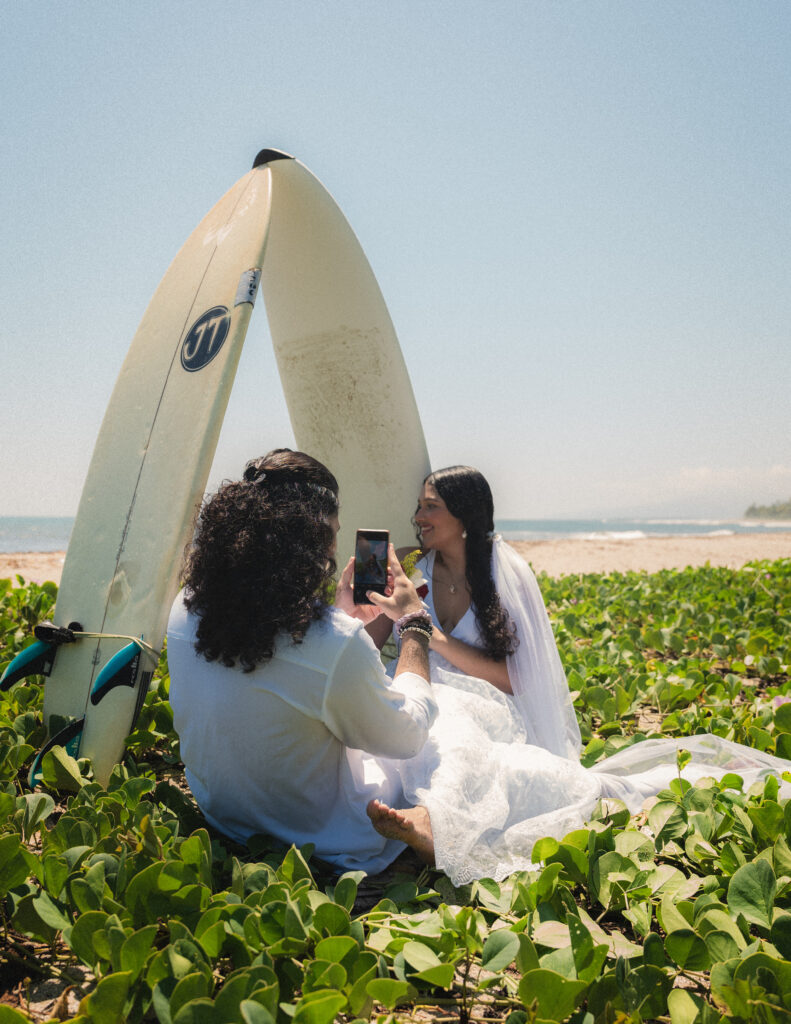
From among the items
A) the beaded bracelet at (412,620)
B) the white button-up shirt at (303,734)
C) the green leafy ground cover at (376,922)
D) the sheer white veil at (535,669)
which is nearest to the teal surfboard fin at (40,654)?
the green leafy ground cover at (376,922)

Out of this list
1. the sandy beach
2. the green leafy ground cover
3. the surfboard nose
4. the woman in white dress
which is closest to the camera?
the green leafy ground cover

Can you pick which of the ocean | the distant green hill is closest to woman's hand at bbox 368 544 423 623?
the ocean

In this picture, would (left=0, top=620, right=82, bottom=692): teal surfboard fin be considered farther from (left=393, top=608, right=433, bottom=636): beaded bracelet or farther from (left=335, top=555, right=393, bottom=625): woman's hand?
(left=393, top=608, right=433, bottom=636): beaded bracelet

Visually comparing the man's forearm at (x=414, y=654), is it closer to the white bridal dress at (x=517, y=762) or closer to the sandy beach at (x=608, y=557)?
the white bridal dress at (x=517, y=762)

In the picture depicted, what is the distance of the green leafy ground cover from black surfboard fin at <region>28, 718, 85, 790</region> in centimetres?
5

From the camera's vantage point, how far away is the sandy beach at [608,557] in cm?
1079

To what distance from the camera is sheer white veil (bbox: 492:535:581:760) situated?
101 inches

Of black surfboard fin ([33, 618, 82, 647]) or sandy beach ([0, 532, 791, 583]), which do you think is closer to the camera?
black surfboard fin ([33, 618, 82, 647])

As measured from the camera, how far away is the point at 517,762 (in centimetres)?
200

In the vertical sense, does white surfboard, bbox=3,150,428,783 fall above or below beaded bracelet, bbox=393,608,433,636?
above

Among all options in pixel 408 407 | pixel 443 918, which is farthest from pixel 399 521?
pixel 443 918

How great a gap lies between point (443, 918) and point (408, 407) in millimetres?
2807

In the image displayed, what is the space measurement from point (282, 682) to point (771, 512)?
48.3 metres

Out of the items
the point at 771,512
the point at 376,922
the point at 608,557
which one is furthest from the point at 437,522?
the point at 771,512
